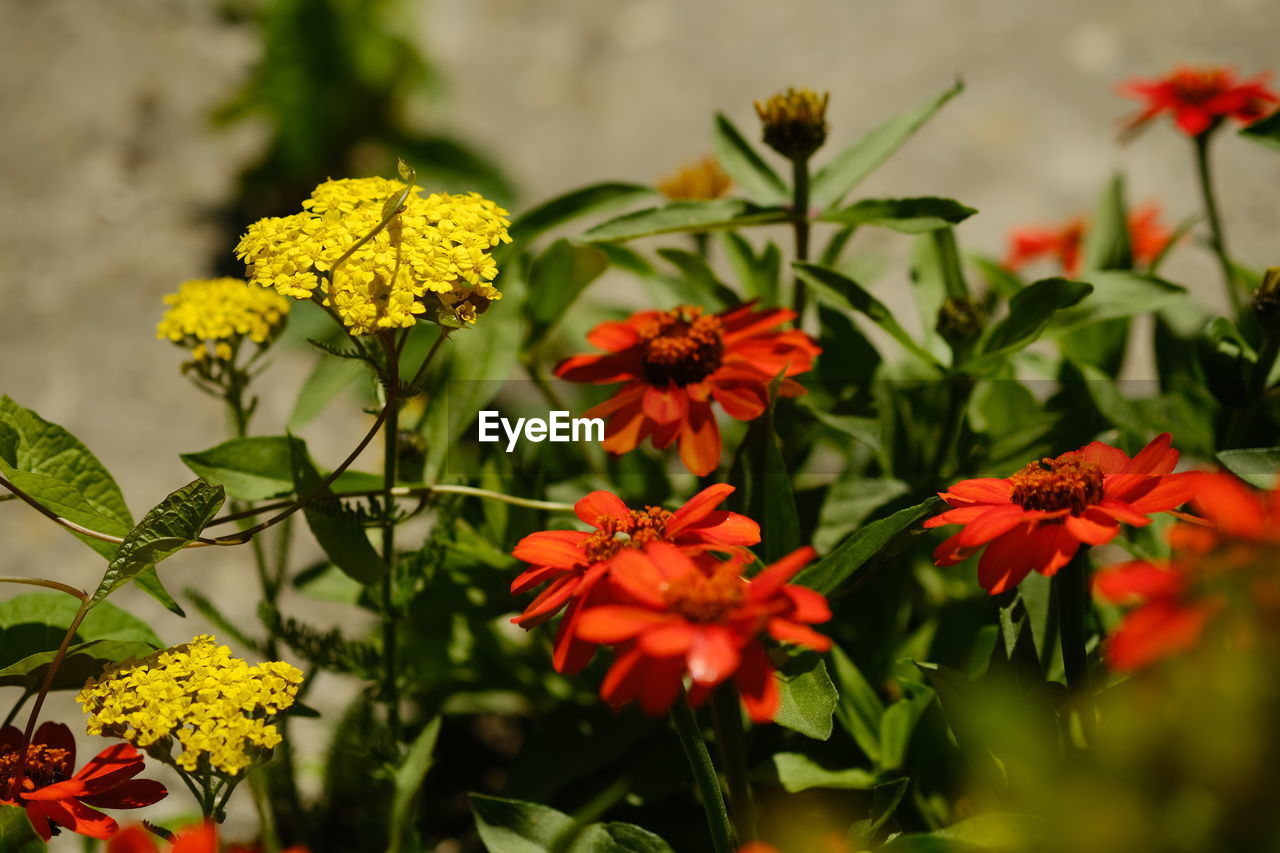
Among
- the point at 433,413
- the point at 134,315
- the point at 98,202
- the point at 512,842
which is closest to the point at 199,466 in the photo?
the point at 433,413

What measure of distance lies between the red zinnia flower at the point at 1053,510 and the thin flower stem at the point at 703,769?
14 cm

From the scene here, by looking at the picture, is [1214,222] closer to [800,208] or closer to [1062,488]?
[800,208]

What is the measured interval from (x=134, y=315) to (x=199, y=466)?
0.93m

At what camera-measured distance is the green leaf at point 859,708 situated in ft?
2.23

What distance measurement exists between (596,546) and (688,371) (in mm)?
206

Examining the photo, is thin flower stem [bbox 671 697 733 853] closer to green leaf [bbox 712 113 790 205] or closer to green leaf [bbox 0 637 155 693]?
green leaf [bbox 0 637 155 693]

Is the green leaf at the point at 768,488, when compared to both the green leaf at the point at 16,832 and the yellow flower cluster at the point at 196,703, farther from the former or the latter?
the green leaf at the point at 16,832

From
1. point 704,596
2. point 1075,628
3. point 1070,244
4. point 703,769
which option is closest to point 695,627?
point 704,596

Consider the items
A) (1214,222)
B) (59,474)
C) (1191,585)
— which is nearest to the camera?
(1191,585)

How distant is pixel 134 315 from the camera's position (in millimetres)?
1481

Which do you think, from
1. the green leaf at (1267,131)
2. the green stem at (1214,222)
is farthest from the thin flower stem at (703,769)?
the green stem at (1214,222)

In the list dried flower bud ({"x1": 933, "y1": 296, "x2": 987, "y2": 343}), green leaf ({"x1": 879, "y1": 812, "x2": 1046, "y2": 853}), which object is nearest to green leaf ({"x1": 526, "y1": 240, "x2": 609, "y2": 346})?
dried flower bud ({"x1": 933, "y1": 296, "x2": 987, "y2": 343})

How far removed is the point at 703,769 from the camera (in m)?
0.49

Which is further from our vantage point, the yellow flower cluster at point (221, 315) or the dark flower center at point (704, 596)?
the yellow flower cluster at point (221, 315)
